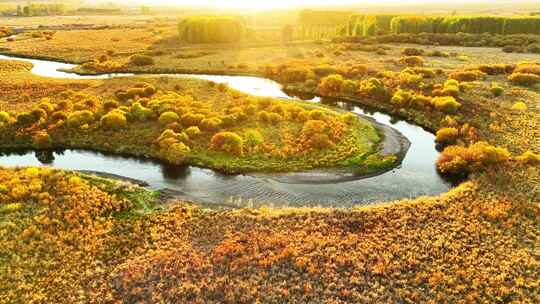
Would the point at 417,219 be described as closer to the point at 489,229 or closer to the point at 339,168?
the point at 489,229

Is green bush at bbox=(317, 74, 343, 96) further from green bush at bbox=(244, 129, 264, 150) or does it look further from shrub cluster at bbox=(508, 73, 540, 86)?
shrub cluster at bbox=(508, 73, 540, 86)

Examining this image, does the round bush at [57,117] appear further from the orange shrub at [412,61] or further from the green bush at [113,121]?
the orange shrub at [412,61]

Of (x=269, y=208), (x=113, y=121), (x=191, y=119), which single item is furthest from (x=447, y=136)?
(x=113, y=121)

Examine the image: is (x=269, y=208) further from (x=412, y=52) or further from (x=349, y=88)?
(x=412, y=52)

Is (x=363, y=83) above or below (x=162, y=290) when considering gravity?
above

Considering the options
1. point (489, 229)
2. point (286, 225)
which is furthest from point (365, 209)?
point (489, 229)

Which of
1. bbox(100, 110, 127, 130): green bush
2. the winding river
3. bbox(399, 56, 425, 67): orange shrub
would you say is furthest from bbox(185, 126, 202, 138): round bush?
bbox(399, 56, 425, 67): orange shrub
